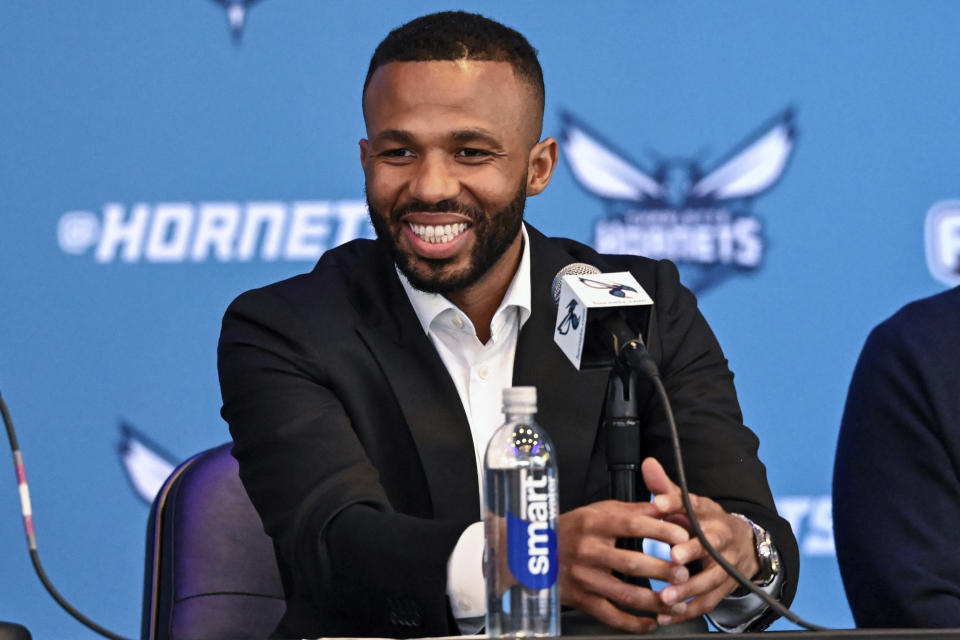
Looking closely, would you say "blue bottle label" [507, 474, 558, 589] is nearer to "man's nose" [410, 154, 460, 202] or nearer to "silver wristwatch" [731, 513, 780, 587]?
"silver wristwatch" [731, 513, 780, 587]

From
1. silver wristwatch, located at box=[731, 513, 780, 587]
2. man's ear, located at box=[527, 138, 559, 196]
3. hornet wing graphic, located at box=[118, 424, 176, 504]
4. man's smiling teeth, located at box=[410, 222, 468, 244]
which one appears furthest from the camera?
hornet wing graphic, located at box=[118, 424, 176, 504]

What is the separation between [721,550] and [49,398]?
197 centimetres

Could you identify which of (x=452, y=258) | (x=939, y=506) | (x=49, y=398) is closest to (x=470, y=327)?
(x=452, y=258)

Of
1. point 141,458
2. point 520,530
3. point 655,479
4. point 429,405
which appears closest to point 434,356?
point 429,405

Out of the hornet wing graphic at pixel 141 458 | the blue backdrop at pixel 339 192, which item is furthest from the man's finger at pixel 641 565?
the hornet wing graphic at pixel 141 458

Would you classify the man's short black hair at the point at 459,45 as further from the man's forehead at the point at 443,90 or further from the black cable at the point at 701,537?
the black cable at the point at 701,537

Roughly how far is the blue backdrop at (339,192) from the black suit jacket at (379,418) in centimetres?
83

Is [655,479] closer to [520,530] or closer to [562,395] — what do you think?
[520,530]

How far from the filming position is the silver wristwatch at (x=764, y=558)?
1.75 metres

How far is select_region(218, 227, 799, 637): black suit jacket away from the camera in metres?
1.83

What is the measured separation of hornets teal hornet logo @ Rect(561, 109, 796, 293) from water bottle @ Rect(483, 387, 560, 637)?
1.63 metres

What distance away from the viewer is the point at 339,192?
3.09m

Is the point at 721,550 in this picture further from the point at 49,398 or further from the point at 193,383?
the point at 49,398

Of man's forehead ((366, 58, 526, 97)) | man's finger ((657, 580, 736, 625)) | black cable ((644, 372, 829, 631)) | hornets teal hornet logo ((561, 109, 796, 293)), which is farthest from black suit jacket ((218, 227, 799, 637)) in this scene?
hornets teal hornet logo ((561, 109, 796, 293))
